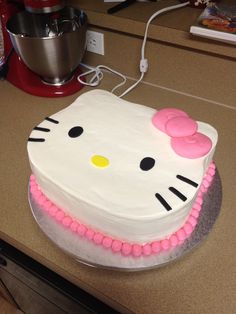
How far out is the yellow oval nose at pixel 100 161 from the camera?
600 mm

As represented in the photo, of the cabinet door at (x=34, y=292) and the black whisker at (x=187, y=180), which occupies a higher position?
the black whisker at (x=187, y=180)

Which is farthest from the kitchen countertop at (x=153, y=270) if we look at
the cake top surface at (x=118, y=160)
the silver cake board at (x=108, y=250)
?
the cake top surface at (x=118, y=160)

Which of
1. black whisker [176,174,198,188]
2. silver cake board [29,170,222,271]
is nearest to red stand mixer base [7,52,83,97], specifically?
silver cake board [29,170,222,271]

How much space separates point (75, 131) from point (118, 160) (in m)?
0.12

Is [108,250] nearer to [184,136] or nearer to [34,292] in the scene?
[184,136]

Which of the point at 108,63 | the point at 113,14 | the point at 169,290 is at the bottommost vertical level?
the point at 169,290

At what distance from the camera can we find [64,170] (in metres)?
0.61

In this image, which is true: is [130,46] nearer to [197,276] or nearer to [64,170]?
[64,170]

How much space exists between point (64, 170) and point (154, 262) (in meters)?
0.24

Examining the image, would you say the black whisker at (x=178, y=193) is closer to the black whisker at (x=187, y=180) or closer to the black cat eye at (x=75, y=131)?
the black whisker at (x=187, y=180)

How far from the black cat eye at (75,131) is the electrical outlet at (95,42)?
1.79 ft

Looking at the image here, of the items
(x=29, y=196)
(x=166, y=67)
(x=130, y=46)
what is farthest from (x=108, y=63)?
(x=29, y=196)

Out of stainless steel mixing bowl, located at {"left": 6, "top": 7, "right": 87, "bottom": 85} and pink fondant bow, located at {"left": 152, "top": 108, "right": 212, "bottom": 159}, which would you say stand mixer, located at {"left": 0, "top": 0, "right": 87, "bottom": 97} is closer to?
stainless steel mixing bowl, located at {"left": 6, "top": 7, "right": 87, "bottom": 85}

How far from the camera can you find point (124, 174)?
582 mm
